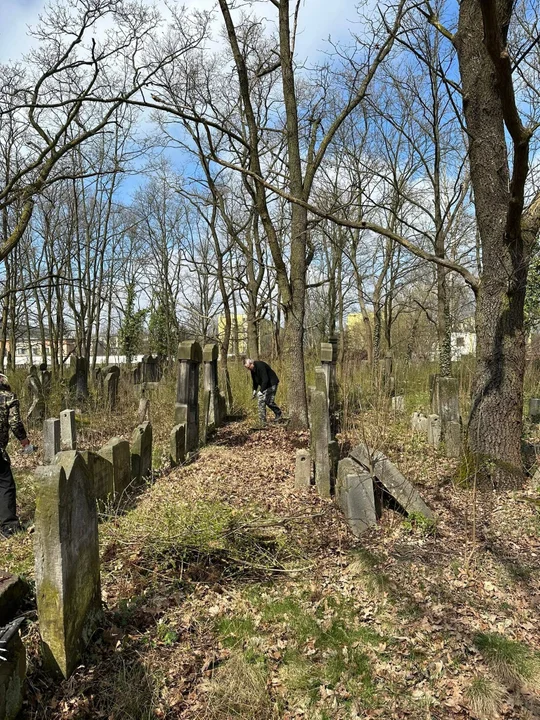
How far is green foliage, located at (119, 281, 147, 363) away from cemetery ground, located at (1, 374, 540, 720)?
26.0 metres

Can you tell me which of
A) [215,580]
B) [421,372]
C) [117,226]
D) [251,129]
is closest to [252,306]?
[421,372]

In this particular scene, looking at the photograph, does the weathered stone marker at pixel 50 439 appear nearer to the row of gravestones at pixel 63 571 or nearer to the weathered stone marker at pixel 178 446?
the weathered stone marker at pixel 178 446

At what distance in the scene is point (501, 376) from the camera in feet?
19.3

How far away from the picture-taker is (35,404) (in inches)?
443

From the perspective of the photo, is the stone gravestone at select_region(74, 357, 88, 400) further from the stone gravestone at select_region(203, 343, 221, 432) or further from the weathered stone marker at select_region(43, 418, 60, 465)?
the weathered stone marker at select_region(43, 418, 60, 465)

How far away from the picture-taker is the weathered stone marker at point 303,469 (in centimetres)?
635

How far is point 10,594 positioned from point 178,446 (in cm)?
466

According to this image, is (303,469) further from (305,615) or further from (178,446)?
(305,615)

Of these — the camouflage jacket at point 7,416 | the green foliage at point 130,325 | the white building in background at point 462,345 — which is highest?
the green foliage at point 130,325

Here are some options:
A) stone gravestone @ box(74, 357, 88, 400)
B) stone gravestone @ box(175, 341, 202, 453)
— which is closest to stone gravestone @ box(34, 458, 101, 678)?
stone gravestone @ box(175, 341, 202, 453)

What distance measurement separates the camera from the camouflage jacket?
5992 mm

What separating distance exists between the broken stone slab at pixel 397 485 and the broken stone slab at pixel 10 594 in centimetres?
342

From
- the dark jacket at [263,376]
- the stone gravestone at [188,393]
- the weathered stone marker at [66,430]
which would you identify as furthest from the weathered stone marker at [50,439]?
the dark jacket at [263,376]

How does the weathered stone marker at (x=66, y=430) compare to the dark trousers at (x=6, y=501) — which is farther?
the weathered stone marker at (x=66, y=430)
